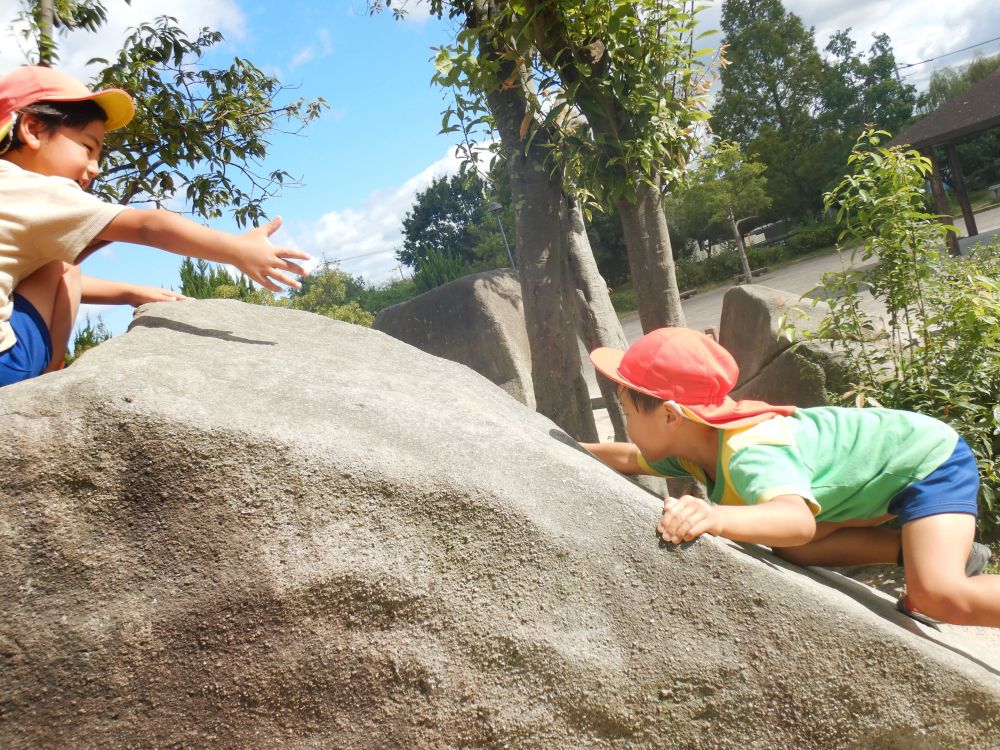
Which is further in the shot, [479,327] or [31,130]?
[479,327]

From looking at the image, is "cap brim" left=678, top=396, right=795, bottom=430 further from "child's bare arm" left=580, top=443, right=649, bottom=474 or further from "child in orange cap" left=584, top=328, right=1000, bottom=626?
"child's bare arm" left=580, top=443, right=649, bottom=474

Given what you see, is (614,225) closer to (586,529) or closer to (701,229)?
(701,229)

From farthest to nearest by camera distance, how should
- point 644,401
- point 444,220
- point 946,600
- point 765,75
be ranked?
point 444,220, point 765,75, point 644,401, point 946,600

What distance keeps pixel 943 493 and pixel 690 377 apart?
730 mm

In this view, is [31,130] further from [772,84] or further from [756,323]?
[772,84]

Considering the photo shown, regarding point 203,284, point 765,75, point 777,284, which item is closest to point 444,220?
point 765,75

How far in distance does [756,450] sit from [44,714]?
166 cm

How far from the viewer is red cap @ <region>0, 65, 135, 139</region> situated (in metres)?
2.19

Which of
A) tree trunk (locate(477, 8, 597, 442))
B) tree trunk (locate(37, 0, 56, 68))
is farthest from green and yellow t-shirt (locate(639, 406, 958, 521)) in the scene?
tree trunk (locate(37, 0, 56, 68))

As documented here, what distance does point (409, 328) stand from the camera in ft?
32.4

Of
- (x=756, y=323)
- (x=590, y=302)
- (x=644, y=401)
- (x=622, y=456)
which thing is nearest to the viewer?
(x=644, y=401)

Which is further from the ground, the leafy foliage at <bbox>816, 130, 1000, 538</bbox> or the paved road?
the leafy foliage at <bbox>816, 130, 1000, 538</bbox>

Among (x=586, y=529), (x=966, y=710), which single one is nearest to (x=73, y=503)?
(x=586, y=529)

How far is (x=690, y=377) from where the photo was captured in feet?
7.41
